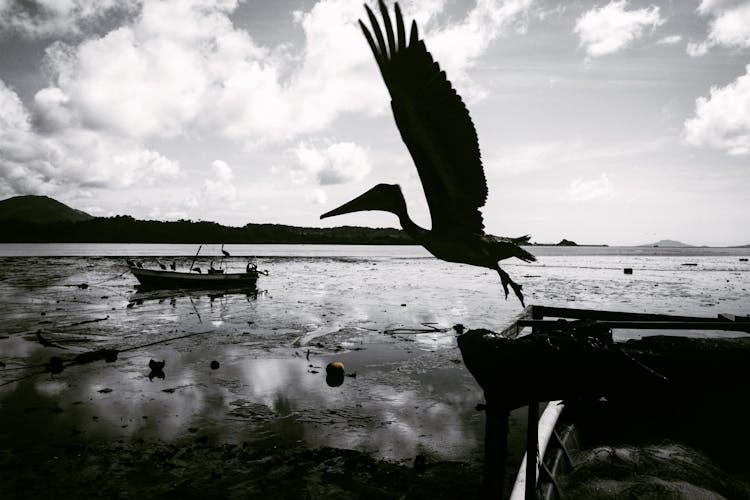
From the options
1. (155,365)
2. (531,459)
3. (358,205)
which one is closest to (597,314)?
(531,459)

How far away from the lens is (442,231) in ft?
10.9

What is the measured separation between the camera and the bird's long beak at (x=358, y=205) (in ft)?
10.9

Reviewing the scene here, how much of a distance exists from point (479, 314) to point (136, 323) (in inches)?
536

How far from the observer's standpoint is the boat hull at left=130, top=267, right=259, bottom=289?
28.2m

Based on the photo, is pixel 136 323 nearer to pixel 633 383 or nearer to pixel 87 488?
pixel 87 488

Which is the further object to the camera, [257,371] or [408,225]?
[257,371]

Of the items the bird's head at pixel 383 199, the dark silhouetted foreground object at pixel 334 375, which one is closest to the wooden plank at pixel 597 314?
the bird's head at pixel 383 199

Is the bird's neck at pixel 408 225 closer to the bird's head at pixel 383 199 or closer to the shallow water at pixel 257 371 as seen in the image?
the bird's head at pixel 383 199

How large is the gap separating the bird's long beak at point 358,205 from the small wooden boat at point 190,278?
25.9 m

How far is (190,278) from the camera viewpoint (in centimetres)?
2833

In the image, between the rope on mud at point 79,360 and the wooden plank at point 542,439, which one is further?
the rope on mud at point 79,360

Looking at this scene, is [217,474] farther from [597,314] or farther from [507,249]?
[597,314]

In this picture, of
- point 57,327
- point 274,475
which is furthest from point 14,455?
point 57,327

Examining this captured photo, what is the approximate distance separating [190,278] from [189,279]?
0.51ft
